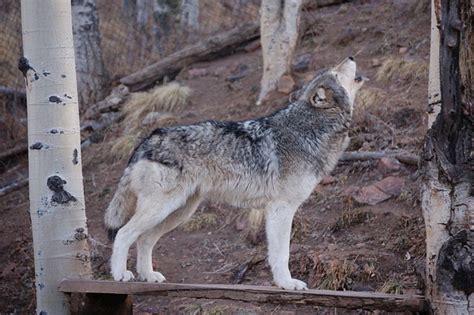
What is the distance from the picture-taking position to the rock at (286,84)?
9.71 meters

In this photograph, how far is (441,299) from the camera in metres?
4.88

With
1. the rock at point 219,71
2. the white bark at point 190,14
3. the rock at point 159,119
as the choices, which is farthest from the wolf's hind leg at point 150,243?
the white bark at point 190,14

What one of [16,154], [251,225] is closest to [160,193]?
[251,225]

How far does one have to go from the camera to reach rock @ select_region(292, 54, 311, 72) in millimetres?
10320

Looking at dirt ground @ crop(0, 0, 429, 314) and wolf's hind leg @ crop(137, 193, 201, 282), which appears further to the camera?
dirt ground @ crop(0, 0, 429, 314)

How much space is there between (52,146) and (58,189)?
325 mm

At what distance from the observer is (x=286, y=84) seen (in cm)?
976

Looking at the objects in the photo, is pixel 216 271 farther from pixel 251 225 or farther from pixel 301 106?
pixel 301 106

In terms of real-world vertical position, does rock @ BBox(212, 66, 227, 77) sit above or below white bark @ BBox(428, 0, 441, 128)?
above

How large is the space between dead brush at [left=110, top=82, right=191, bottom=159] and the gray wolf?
387cm

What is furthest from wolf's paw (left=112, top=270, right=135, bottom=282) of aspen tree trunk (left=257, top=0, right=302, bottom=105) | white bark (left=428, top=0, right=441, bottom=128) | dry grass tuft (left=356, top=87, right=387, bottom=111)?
aspen tree trunk (left=257, top=0, right=302, bottom=105)

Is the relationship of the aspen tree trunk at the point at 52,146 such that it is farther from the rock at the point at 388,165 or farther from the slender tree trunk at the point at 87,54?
the slender tree trunk at the point at 87,54

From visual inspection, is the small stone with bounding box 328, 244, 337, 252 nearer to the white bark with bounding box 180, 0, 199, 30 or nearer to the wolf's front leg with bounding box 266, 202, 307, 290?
the wolf's front leg with bounding box 266, 202, 307, 290

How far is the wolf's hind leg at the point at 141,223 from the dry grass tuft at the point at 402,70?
442cm
